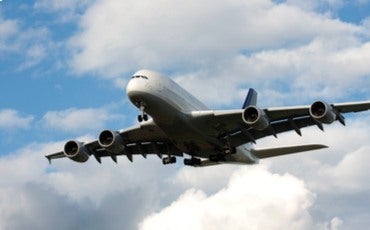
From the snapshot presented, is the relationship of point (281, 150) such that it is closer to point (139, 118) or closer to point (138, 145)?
point (138, 145)

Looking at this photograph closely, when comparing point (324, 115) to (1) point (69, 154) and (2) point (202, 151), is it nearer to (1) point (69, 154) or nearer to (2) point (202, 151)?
(2) point (202, 151)

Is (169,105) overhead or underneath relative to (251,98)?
underneath

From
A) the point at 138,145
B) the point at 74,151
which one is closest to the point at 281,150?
the point at 138,145

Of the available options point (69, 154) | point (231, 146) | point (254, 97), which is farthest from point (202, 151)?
point (254, 97)

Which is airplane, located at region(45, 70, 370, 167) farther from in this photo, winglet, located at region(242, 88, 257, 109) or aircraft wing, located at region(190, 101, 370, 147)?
winglet, located at region(242, 88, 257, 109)

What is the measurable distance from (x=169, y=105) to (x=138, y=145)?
839 cm

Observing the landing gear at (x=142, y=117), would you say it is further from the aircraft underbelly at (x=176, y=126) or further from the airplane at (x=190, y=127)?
the aircraft underbelly at (x=176, y=126)

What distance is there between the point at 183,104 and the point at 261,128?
16.9 ft

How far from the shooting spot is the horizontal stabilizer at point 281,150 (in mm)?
53594

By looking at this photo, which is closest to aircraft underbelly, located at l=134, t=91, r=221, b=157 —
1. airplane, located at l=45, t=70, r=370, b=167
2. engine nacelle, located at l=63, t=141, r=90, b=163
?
airplane, located at l=45, t=70, r=370, b=167

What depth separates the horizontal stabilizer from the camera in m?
53.6

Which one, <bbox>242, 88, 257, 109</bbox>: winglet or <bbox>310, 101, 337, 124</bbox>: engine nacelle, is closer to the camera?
<bbox>310, 101, 337, 124</bbox>: engine nacelle

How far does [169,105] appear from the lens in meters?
47.6

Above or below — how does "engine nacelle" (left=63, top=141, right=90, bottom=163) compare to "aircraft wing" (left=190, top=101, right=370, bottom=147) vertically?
above
